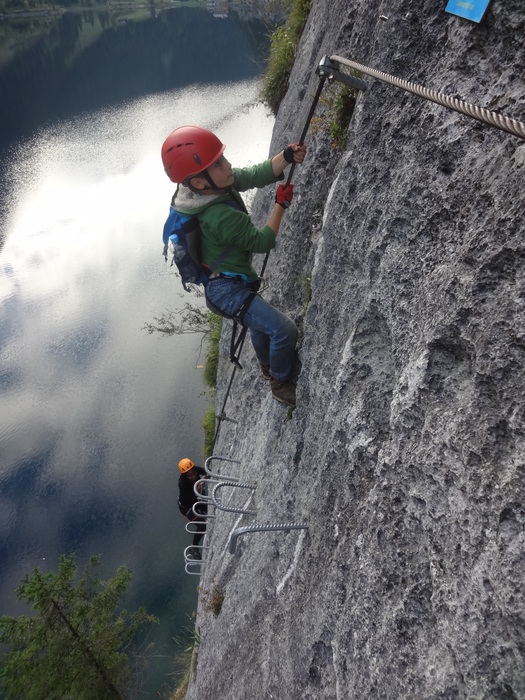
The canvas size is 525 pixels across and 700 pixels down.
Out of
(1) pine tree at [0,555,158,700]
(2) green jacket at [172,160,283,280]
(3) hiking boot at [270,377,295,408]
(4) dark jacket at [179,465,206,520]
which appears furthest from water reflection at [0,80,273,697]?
(2) green jacket at [172,160,283,280]

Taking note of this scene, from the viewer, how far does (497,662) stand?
1.69 metres

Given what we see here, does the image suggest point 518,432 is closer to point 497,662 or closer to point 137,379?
point 497,662

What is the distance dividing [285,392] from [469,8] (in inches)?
120

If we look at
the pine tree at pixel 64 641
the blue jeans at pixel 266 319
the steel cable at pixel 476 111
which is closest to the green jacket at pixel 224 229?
the blue jeans at pixel 266 319

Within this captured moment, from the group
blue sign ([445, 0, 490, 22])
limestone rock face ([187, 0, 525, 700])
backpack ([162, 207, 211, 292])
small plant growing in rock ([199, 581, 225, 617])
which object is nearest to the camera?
limestone rock face ([187, 0, 525, 700])

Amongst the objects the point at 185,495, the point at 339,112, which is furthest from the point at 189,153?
the point at 185,495

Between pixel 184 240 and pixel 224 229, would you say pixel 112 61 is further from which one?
pixel 224 229

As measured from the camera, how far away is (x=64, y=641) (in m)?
10.9

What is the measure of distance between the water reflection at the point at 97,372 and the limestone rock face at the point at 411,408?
42.8 ft

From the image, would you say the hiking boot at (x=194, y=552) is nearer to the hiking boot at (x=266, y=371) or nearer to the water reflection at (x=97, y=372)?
the water reflection at (x=97, y=372)

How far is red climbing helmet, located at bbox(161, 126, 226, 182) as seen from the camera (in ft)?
12.0

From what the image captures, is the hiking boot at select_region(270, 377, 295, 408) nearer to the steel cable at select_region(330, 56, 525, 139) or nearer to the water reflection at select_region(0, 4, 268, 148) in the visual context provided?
the steel cable at select_region(330, 56, 525, 139)

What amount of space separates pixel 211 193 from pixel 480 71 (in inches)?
84.9

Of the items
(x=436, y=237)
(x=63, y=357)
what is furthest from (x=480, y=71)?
(x=63, y=357)
